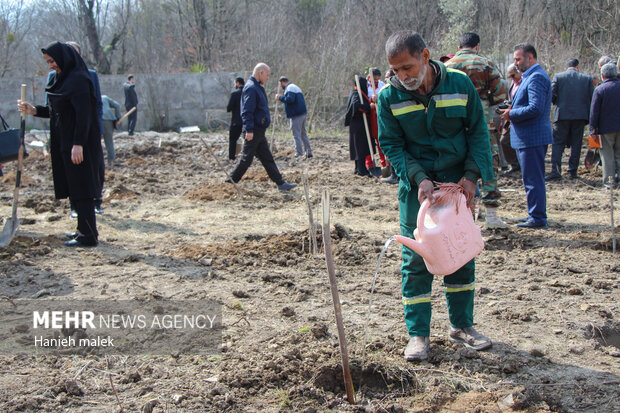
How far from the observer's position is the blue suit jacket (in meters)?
6.04

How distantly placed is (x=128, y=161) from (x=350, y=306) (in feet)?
32.5

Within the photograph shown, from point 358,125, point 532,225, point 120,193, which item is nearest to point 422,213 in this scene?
point 532,225

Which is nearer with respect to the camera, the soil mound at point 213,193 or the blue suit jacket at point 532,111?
the blue suit jacket at point 532,111

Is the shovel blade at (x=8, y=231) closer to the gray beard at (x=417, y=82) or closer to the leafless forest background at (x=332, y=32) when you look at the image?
the gray beard at (x=417, y=82)

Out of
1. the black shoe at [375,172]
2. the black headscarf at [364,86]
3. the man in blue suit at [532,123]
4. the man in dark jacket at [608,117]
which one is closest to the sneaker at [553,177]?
the man in dark jacket at [608,117]

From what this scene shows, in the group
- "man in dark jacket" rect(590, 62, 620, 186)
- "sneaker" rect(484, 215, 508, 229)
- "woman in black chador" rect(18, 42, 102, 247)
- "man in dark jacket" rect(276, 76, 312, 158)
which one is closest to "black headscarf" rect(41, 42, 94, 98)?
"woman in black chador" rect(18, 42, 102, 247)

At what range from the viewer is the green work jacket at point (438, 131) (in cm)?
321

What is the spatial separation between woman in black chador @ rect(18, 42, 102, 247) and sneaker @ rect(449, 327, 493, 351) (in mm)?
3895

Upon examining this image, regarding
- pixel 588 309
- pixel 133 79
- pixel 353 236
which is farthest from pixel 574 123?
pixel 133 79

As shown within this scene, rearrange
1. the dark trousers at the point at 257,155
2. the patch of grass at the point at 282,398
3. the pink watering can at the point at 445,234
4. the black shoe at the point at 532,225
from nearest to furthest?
the patch of grass at the point at 282,398 < the pink watering can at the point at 445,234 < the black shoe at the point at 532,225 < the dark trousers at the point at 257,155

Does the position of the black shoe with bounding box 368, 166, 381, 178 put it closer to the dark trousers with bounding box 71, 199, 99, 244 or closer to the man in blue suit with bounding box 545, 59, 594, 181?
the man in blue suit with bounding box 545, 59, 594, 181

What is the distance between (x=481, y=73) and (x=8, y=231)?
203 inches

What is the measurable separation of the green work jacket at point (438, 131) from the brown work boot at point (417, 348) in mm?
878

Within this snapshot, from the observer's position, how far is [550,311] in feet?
13.5
